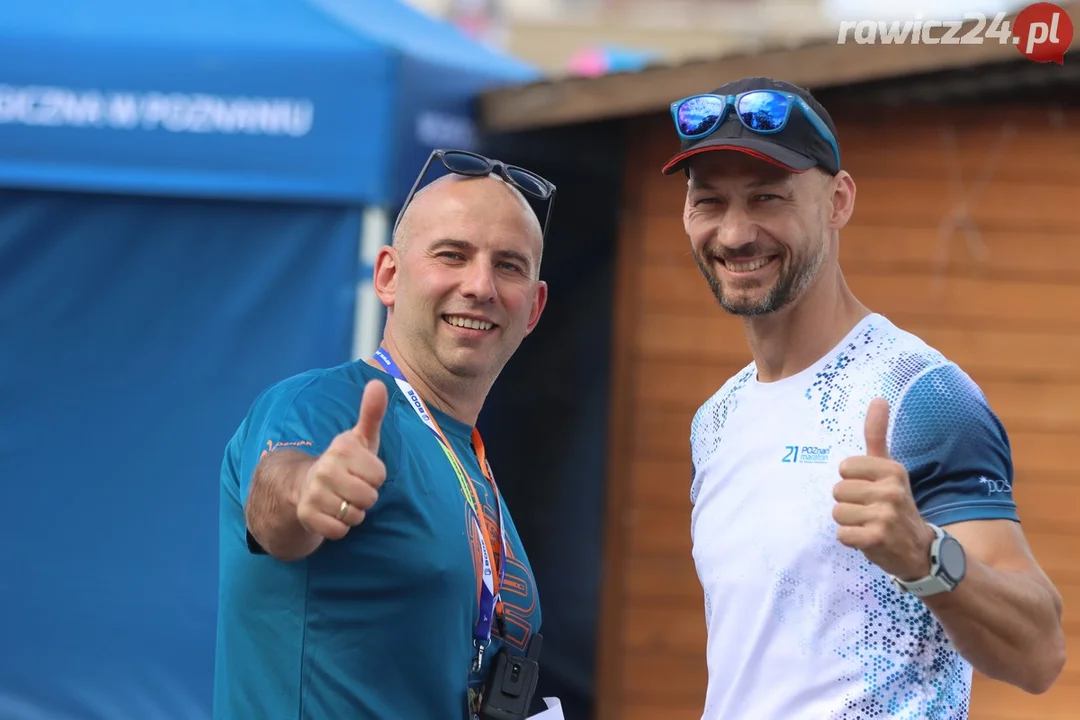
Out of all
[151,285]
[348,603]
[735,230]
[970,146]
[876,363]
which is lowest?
[348,603]

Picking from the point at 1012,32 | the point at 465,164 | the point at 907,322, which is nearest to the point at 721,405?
the point at 465,164

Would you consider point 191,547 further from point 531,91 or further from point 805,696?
point 805,696

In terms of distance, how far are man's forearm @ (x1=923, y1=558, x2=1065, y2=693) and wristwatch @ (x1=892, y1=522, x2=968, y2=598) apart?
0.02 metres

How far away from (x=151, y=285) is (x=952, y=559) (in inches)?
167

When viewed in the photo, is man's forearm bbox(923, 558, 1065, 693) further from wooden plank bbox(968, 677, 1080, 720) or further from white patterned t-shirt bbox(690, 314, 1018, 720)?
wooden plank bbox(968, 677, 1080, 720)

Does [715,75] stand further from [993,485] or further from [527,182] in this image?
[993,485]

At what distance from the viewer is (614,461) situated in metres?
6.18

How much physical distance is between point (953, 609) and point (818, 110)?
113cm

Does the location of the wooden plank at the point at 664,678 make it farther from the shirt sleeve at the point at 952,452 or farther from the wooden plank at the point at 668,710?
the shirt sleeve at the point at 952,452

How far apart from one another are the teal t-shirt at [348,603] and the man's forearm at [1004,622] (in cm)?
→ 89

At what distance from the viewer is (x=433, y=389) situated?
2.71 m

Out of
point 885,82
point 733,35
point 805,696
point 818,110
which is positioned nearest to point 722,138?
point 818,110

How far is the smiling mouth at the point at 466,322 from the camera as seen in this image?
8.84 ft

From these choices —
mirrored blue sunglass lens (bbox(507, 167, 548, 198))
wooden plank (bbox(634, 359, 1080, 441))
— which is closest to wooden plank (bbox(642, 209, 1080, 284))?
wooden plank (bbox(634, 359, 1080, 441))
